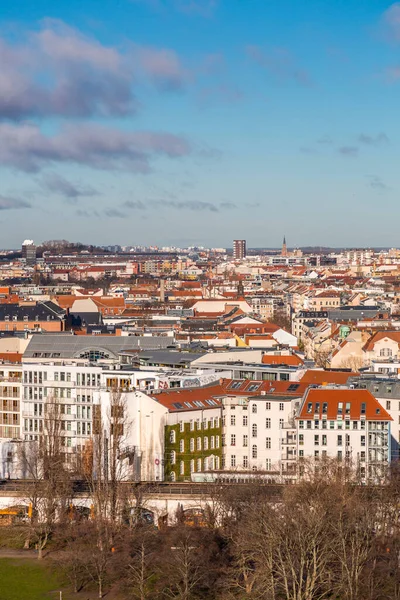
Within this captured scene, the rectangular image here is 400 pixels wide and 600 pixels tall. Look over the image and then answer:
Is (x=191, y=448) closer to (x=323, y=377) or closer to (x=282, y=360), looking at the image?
(x=323, y=377)

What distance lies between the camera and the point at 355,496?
119 ft

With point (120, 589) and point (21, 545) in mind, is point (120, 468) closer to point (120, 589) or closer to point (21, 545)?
point (21, 545)

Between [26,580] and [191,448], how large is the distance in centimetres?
960

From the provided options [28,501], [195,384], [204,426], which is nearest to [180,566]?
[28,501]

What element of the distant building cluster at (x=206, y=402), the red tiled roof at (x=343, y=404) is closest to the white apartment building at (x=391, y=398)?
the distant building cluster at (x=206, y=402)

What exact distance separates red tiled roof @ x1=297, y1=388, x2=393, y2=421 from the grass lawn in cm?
1105

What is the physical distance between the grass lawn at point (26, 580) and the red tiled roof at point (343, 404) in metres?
11.0

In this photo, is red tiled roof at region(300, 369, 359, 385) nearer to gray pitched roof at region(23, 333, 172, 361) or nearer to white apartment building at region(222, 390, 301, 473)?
white apartment building at region(222, 390, 301, 473)

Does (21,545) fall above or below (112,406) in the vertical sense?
below

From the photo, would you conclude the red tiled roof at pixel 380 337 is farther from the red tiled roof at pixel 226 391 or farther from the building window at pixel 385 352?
the red tiled roof at pixel 226 391

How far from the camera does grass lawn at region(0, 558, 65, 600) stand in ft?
115

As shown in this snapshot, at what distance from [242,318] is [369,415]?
48.8m

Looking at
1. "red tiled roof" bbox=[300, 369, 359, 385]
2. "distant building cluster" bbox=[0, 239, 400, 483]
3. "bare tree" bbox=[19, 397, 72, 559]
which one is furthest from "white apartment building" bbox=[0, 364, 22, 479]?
"red tiled roof" bbox=[300, 369, 359, 385]

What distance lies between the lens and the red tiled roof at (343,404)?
43.7 m
